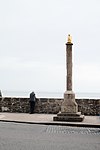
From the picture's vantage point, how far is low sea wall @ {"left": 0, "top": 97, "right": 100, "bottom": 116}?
80.0ft

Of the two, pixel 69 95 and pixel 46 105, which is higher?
pixel 69 95

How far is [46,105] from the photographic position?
82.7 feet

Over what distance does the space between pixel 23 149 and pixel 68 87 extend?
425 inches

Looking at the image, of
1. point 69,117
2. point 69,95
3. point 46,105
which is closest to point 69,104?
point 69,95

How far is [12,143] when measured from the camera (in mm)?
11008

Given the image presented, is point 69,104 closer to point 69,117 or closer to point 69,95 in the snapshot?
point 69,95

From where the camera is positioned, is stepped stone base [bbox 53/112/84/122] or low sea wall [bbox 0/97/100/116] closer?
stepped stone base [bbox 53/112/84/122]

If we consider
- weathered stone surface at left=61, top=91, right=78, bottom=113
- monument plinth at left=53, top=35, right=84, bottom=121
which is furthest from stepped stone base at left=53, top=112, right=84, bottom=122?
weathered stone surface at left=61, top=91, right=78, bottom=113

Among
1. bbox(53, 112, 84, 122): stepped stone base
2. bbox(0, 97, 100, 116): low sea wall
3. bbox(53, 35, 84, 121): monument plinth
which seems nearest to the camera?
bbox(53, 112, 84, 122): stepped stone base

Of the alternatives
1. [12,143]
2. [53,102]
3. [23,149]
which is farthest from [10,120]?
[23,149]

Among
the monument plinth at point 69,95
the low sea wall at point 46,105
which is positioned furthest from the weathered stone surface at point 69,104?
the low sea wall at point 46,105

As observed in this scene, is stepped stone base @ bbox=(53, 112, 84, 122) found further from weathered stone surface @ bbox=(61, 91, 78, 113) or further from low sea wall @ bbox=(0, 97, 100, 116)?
low sea wall @ bbox=(0, 97, 100, 116)

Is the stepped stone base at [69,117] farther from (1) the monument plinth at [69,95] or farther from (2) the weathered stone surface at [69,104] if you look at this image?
(2) the weathered stone surface at [69,104]

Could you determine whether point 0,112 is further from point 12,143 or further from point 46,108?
point 12,143
